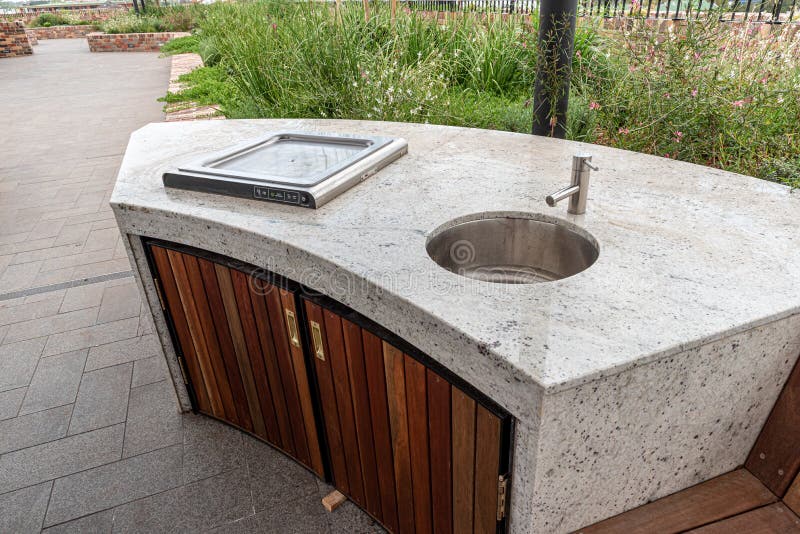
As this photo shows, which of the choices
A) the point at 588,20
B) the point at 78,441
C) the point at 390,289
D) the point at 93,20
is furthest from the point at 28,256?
the point at 93,20

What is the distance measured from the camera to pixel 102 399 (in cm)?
270

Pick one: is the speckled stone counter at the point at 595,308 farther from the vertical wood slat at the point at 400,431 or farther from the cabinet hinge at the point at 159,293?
the cabinet hinge at the point at 159,293

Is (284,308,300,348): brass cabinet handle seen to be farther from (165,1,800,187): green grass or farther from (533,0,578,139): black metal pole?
(165,1,800,187): green grass

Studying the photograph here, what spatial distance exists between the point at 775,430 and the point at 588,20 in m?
4.93

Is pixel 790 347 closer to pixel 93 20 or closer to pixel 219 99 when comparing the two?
pixel 219 99

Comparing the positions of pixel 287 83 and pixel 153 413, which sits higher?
pixel 287 83

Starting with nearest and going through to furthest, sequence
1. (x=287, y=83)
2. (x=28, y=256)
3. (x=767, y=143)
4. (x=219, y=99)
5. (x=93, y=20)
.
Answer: (x=767, y=143) → (x=28, y=256) → (x=287, y=83) → (x=219, y=99) → (x=93, y=20)

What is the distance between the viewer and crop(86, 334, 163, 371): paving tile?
9.76 ft

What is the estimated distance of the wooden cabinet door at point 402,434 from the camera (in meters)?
1.28

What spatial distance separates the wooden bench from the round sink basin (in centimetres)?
64

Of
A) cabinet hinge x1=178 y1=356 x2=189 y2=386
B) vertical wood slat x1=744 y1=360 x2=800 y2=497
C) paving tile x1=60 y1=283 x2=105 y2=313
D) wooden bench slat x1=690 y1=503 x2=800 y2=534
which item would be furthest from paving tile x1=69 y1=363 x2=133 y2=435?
vertical wood slat x1=744 y1=360 x2=800 y2=497

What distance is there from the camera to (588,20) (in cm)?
523

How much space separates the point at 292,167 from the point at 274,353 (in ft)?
2.35

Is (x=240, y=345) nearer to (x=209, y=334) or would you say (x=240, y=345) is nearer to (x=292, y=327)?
(x=209, y=334)
